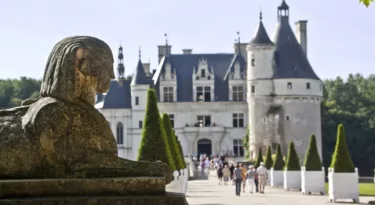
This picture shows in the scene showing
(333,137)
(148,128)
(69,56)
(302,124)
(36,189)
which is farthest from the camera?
(333,137)

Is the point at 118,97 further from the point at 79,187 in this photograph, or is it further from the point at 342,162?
the point at 79,187

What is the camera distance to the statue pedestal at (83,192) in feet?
18.4

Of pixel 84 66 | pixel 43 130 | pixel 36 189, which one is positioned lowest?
pixel 36 189

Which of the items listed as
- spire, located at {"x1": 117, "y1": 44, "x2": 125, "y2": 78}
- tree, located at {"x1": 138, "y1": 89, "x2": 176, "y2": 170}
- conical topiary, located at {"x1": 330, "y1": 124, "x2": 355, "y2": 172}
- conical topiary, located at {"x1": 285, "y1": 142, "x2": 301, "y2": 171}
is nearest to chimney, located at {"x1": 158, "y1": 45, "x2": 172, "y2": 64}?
spire, located at {"x1": 117, "y1": 44, "x2": 125, "y2": 78}

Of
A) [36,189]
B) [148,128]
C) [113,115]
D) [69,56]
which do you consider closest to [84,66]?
[69,56]

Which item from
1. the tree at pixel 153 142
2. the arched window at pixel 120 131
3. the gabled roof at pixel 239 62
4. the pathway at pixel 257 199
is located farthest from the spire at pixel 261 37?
the tree at pixel 153 142

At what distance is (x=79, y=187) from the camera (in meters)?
5.70

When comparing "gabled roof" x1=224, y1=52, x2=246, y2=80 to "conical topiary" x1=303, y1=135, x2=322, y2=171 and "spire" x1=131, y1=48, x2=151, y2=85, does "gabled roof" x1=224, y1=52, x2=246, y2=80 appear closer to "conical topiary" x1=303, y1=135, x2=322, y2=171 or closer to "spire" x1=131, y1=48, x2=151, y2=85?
"spire" x1=131, y1=48, x2=151, y2=85

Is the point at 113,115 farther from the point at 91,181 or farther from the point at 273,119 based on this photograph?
the point at 91,181

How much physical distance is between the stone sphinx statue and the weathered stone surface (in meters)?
0.13

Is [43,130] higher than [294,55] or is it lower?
lower

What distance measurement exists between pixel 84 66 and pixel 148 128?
415 inches

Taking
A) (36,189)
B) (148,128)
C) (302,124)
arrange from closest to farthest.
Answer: (36,189) < (148,128) < (302,124)

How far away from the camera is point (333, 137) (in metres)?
70.2
